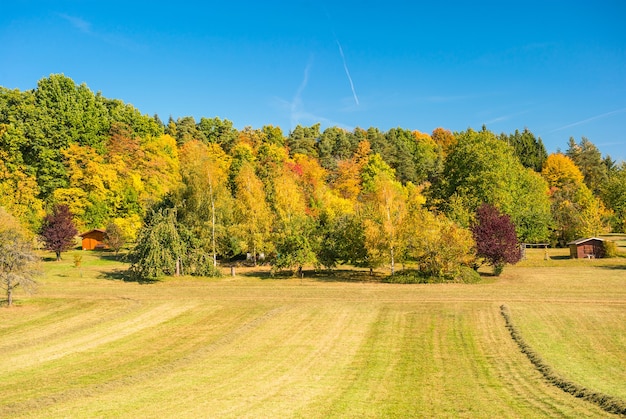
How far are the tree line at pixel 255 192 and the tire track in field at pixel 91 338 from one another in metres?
14.4

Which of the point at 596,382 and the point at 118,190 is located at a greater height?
the point at 118,190

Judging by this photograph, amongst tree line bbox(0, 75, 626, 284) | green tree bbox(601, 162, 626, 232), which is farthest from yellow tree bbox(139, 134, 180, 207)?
green tree bbox(601, 162, 626, 232)

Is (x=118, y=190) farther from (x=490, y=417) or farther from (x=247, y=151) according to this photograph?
(x=490, y=417)

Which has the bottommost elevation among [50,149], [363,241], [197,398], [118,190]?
[197,398]

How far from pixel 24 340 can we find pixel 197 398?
13.5 metres

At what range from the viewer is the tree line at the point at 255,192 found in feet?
146

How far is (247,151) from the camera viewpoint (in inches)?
3327

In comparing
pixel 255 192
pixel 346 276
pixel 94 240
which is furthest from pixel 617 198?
pixel 94 240

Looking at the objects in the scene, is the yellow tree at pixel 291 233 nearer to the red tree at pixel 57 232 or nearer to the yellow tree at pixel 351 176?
the red tree at pixel 57 232

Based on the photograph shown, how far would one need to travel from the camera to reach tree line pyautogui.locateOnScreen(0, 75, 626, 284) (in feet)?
146

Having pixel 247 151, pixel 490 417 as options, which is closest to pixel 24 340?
pixel 490 417

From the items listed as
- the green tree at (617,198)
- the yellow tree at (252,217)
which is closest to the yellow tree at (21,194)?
the yellow tree at (252,217)

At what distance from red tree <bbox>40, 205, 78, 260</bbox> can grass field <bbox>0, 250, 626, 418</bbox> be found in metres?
20.5

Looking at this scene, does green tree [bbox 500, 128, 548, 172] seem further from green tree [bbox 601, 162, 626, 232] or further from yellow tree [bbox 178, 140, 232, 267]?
yellow tree [bbox 178, 140, 232, 267]
